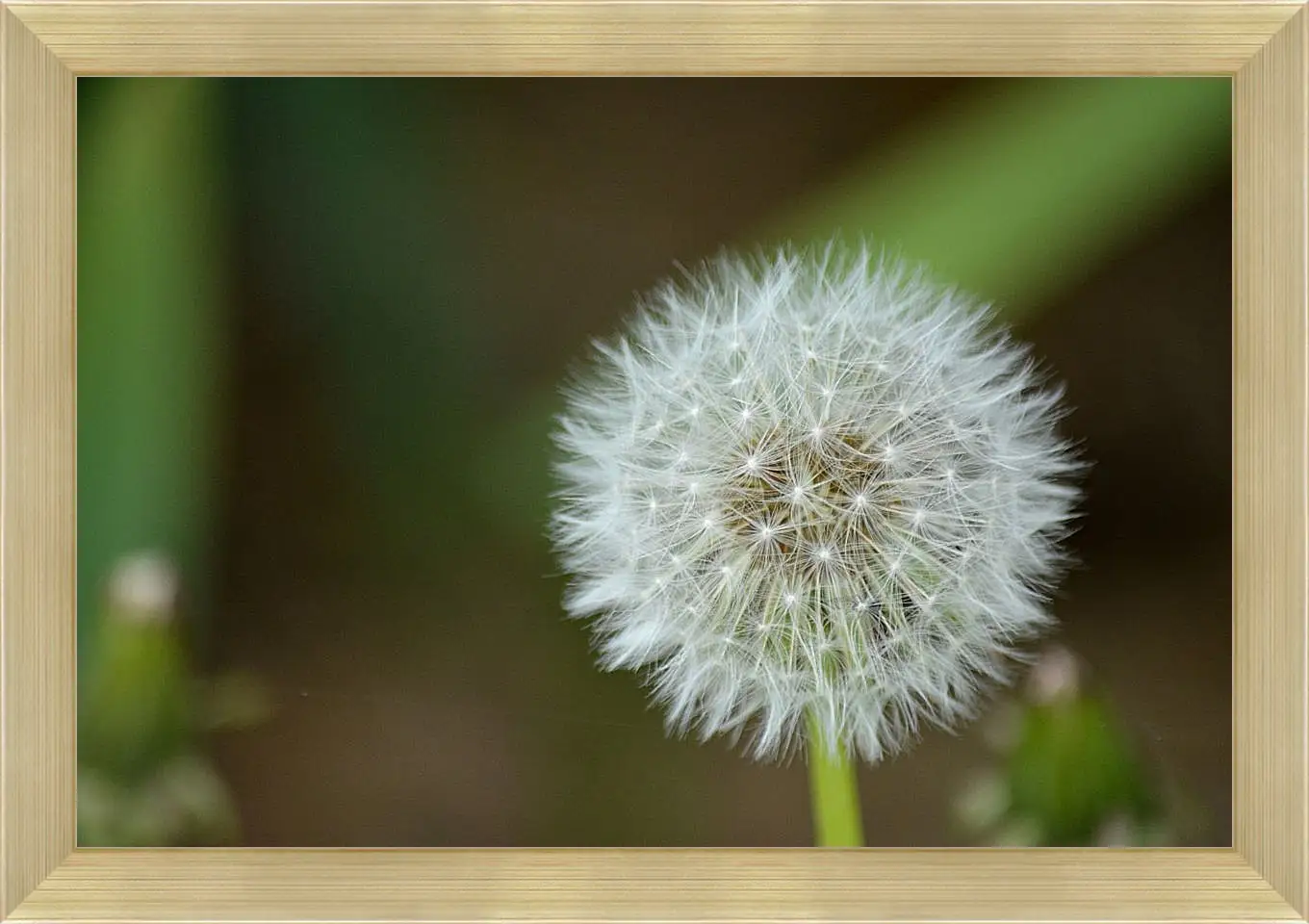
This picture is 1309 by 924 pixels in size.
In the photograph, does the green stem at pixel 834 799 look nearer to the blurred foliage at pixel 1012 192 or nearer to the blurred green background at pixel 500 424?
the blurred green background at pixel 500 424

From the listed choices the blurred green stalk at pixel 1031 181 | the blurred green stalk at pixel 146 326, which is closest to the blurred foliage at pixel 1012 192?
the blurred green stalk at pixel 1031 181

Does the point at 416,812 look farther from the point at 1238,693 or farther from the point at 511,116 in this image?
the point at 1238,693

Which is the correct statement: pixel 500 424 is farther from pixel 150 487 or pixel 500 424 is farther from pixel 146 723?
pixel 146 723

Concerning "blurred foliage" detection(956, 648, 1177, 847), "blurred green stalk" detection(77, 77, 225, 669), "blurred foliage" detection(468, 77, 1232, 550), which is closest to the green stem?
"blurred foliage" detection(956, 648, 1177, 847)

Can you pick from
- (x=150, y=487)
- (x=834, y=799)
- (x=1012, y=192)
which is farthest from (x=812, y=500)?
(x=150, y=487)

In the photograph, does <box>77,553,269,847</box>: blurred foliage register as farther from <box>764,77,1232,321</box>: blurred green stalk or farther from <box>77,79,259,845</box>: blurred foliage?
<box>764,77,1232,321</box>: blurred green stalk

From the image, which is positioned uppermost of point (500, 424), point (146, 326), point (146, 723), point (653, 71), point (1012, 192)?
point (653, 71)
